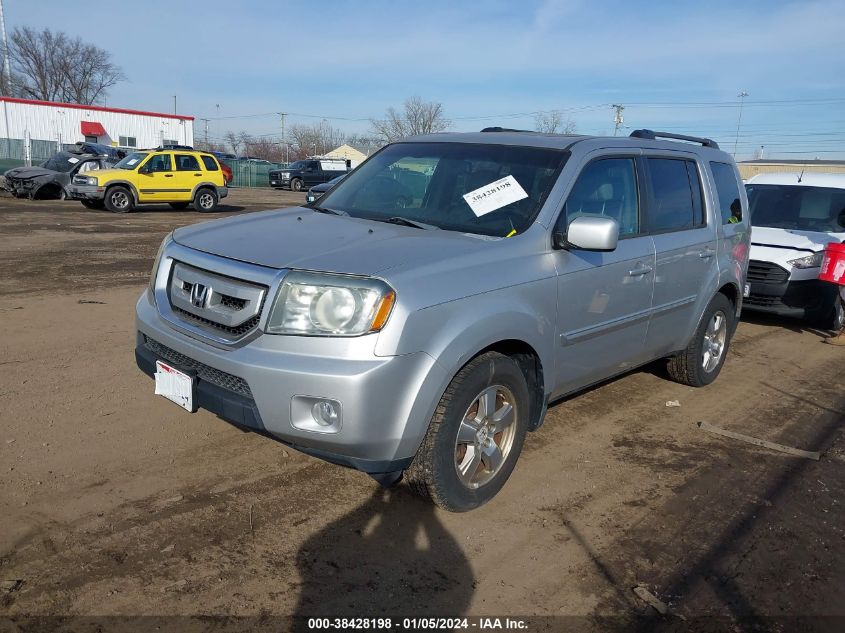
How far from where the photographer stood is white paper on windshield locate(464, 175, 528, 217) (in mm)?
3885

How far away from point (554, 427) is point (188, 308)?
262 centimetres

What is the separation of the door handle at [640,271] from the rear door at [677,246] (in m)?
0.14

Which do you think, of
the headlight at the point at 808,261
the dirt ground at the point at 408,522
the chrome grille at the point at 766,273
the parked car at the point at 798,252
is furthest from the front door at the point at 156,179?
the headlight at the point at 808,261

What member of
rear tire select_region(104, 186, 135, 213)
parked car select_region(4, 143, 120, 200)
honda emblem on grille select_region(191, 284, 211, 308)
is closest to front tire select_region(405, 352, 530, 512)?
honda emblem on grille select_region(191, 284, 211, 308)

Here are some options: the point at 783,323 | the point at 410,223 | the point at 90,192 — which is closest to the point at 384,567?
the point at 410,223

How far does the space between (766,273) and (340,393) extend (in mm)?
6794

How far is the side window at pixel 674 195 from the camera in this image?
4.75 m

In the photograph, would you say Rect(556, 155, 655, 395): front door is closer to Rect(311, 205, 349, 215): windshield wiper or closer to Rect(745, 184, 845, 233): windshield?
Rect(311, 205, 349, 215): windshield wiper

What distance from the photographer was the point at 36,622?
8.36 ft

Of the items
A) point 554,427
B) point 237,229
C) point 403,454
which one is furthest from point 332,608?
point 554,427

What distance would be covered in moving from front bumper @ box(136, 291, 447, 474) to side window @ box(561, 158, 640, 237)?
5.04 feet

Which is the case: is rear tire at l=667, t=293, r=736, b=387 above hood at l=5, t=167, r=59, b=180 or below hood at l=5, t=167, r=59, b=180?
below

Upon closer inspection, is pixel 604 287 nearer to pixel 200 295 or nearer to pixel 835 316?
pixel 200 295

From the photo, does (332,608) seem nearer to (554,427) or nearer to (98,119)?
(554,427)
